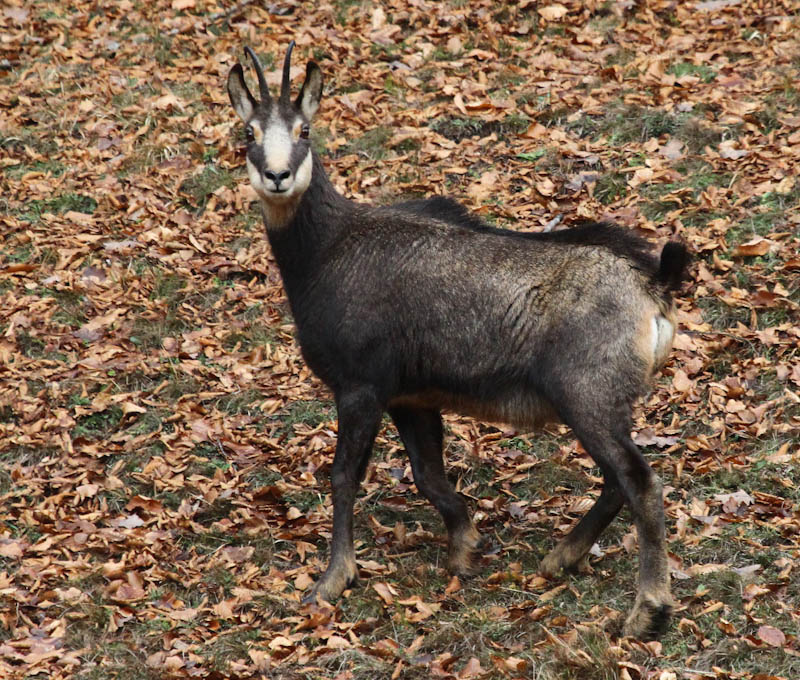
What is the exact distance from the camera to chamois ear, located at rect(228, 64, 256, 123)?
7.05 m

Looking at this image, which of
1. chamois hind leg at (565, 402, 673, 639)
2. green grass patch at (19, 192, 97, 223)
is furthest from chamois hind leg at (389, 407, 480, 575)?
green grass patch at (19, 192, 97, 223)

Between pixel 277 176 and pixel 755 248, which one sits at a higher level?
pixel 277 176

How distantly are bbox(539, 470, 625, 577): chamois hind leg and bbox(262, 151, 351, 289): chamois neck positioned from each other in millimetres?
2258

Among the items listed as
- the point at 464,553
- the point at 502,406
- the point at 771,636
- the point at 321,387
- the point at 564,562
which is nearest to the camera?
the point at 771,636

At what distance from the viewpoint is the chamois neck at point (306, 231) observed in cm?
700

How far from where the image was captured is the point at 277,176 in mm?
6648

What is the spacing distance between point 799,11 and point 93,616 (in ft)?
31.7

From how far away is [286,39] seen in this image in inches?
510

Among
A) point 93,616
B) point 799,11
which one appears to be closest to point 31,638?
point 93,616

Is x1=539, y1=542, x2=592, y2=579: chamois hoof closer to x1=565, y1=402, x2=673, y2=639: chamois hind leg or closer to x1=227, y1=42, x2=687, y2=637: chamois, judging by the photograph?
x1=227, y1=42, x2=687, y2=637: chamois

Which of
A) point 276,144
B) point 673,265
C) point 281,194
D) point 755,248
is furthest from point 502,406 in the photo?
point 755,248

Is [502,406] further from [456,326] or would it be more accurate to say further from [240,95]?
[240,95]

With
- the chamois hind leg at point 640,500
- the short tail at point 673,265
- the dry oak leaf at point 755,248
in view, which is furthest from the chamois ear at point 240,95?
the dry oak leaf at point 755,248

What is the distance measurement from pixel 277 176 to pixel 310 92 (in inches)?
30.4
